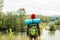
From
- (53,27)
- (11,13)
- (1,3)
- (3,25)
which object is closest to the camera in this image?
(1,3)

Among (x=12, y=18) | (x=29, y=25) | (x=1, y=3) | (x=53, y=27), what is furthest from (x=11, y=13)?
(x=29, y=25)

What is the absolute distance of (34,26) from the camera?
5.91m

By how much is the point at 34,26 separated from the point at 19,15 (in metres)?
24.7

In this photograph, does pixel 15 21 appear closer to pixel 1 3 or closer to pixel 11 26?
pixel 11 26

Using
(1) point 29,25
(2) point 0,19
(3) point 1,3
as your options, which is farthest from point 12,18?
(1) point 29,25

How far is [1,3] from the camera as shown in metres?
23.7

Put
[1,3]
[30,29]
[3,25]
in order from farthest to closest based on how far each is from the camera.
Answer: [3,25]
[1,3]
[30,29]

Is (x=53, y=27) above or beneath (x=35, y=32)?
beneath

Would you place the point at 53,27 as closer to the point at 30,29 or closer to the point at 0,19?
the point at 0,19

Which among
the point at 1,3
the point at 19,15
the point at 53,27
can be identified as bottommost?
the point at 53,27

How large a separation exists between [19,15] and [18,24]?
161 cm

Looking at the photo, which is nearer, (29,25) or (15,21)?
(29,25)

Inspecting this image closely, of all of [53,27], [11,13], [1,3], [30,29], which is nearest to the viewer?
[30,29]

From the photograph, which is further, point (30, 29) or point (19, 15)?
point (19, 15)
